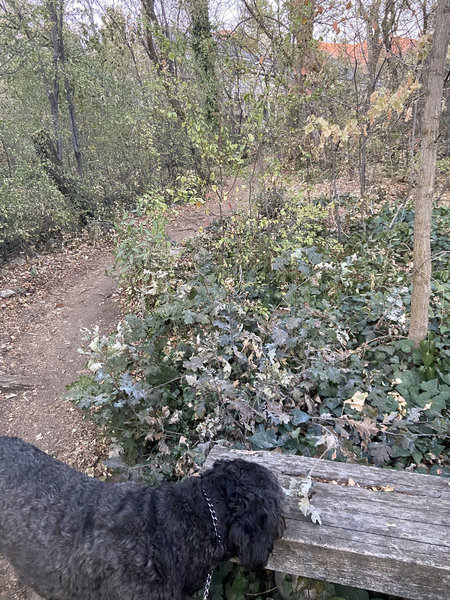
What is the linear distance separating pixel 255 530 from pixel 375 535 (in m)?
0.63

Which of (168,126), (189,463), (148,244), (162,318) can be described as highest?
(168,126)

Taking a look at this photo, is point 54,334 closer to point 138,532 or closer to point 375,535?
point 138,532

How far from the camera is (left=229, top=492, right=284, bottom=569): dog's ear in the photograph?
5.67 ft

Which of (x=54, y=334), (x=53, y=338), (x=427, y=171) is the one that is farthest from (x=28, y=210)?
(x=427, y=171)

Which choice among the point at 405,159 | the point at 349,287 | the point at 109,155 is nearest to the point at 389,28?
the point at 405,159

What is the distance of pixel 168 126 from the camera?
35.2ft

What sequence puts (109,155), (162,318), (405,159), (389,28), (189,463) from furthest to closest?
1. (109,155)
2. (405,159)
3. (389,28)
4. (162,318)
5. (189,463)

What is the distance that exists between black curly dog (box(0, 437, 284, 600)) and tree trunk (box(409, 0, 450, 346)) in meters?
2.49

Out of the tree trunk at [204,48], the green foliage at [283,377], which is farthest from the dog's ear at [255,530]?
the tree trunk at [204,48]

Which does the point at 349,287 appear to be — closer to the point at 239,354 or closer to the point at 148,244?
the point at 239,354

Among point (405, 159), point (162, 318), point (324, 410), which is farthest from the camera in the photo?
point (405, 159)

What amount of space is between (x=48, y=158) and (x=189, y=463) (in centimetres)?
883

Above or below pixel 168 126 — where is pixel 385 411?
below

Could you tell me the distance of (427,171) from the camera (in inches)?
120
